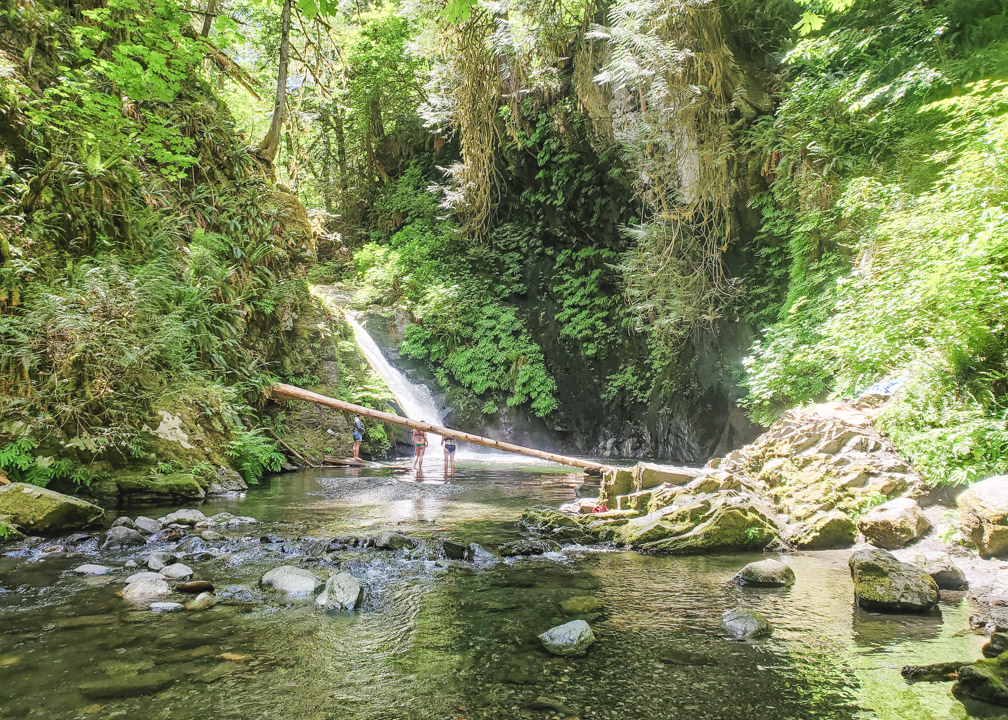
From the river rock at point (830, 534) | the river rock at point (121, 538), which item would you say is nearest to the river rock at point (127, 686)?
the river rock at point (121, 538)

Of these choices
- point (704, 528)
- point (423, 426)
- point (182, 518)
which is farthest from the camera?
point (423, 426)

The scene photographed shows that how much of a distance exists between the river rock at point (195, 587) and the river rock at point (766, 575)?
3570mm

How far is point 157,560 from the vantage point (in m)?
4.11

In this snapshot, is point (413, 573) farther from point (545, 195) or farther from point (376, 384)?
point (545, 195)

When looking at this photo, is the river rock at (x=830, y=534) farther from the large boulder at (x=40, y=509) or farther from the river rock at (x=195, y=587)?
the large boulder at (x=40, y=509)

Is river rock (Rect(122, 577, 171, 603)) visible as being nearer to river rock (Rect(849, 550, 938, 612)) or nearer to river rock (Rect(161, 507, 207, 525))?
river rock (Rect(161, 507, 207, 525))

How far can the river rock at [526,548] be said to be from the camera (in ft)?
15.4

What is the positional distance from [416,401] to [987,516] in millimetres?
13126

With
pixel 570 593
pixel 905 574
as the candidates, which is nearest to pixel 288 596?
pixel 570 593

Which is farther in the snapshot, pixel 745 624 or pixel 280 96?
pixel 280 96

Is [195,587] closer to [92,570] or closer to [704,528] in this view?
[92,570]

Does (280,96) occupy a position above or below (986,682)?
above

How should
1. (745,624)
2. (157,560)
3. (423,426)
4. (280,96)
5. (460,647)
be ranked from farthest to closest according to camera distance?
(280,96)
(423,426)
(157,560)
(745,624)
(460,647)

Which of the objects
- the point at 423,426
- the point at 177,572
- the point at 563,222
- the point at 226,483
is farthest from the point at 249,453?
the point at 563,222
